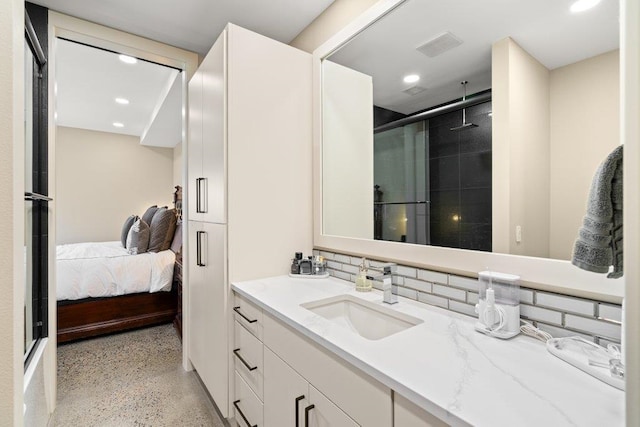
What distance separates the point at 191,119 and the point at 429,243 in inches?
74.8

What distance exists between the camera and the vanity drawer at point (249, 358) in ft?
4.39

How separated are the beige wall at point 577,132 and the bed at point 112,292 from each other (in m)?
3.44

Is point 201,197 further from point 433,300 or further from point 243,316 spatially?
point 433,300

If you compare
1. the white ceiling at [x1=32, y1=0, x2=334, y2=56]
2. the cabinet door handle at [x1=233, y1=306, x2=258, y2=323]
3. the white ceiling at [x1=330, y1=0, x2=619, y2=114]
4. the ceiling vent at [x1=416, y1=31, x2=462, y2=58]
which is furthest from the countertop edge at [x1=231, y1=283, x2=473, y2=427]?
the white ceiling at [x1=32, y1=0, x2=334, y2=56]

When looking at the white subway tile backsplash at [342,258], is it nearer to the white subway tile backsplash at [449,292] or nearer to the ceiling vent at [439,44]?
the white subway tile backsplash at [449,292]

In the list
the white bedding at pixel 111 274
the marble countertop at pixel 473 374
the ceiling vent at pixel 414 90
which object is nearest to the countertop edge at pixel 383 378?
the marble countertop at pixel 473 374

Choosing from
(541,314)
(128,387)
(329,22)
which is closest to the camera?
(541,314)

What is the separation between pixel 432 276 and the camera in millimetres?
1277

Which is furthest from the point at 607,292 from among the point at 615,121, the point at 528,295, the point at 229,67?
the point at 229,67

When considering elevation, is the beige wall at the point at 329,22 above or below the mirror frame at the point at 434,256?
above

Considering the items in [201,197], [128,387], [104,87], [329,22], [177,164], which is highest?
[104,87]

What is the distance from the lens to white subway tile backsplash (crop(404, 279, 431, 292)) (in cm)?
129

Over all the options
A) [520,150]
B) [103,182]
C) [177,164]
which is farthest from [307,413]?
[103,182]

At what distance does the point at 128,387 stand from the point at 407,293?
210cm
